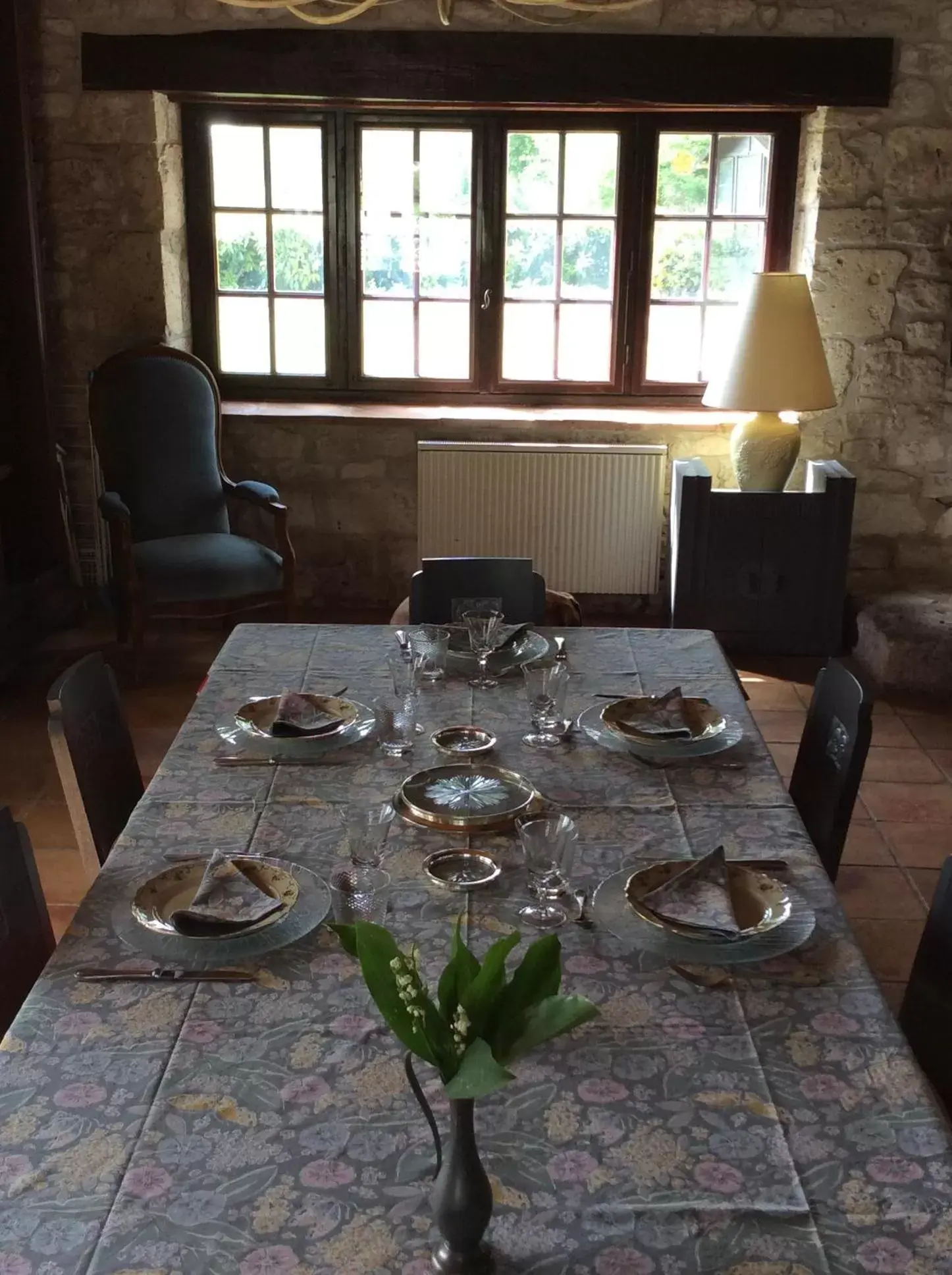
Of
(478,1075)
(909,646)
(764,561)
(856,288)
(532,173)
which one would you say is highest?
(532,173)

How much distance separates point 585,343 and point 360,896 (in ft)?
12.7

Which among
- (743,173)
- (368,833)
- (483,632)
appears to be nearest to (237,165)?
(743,173)

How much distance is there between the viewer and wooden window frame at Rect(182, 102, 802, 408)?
4867 millimetres

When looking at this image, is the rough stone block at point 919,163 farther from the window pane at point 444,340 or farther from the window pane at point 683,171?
the window pane at point 444,340

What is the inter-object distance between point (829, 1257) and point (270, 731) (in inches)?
54.8

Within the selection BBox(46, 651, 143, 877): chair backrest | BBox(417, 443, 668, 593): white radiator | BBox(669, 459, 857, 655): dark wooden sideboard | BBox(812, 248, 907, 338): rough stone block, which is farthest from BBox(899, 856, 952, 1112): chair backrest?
A: BBox(812, 248, 907, 338): rough stone block

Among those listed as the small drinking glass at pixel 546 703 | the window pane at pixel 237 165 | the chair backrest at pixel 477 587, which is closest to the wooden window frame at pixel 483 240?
the window pane at pixel 237 165

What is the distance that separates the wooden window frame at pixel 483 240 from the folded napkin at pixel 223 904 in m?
3.71

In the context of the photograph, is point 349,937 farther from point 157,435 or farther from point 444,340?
point 444,340

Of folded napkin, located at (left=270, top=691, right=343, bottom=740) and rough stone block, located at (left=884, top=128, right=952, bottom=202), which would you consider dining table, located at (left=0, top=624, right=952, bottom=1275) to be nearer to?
folded napkin, located at (left=270, top=691, right=343, bottom=740)

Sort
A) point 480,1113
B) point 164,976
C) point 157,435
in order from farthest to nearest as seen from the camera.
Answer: point 157,435 → point 164,976 → point 480,1113

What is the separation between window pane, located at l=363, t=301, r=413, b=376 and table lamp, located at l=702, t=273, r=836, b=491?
4.47 feet

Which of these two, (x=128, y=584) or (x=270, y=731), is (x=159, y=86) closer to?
(x=128, y=584)

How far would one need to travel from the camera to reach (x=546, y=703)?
7.70ft
